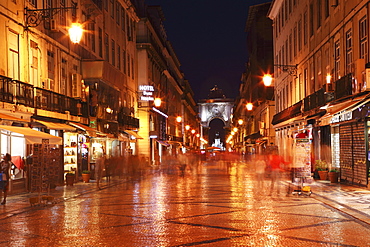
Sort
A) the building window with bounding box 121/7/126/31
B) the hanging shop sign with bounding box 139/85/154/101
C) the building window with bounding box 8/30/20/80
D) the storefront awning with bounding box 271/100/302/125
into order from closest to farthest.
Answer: the building window with bounding box 8/30/20/80, the storefront awning with bounding box 271/100/302/125, the building window with bounding box 121/7/126/31, the hanging shop sign with bounding box 139/85/154/101

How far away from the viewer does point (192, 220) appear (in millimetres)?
12211

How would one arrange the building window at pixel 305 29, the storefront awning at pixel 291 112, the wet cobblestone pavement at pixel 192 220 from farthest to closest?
the storefront awning at pixel 291 112, the building window at pixel 305 29, the wet cobblestone pavement at pixel 192 220

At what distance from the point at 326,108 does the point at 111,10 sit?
20.6m

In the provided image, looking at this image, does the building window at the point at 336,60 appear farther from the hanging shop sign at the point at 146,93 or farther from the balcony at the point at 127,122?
the hanging shop sign at the point at 146,93

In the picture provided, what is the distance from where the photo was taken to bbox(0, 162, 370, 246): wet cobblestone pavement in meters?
9.61

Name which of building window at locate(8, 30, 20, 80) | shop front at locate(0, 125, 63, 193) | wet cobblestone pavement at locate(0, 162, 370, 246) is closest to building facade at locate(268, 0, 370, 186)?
wet cobblestone pavement at locate(0, 162, 370, 246)

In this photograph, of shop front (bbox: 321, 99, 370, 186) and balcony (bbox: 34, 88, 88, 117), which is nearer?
shop front (bbox: 321, 99, 370, 186)

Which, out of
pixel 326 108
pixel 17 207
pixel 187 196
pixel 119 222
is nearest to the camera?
pixel 119 222

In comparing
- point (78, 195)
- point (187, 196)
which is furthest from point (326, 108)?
point (78, 195)

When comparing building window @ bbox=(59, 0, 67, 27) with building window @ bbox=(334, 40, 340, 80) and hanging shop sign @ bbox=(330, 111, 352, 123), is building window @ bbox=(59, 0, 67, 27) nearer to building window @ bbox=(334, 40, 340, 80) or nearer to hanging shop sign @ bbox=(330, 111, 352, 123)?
building window @ bbox=(334, 40, 340, 80)

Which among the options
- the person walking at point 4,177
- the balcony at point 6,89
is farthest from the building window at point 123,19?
the person walking at point 4,177

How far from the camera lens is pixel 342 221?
12.1 m

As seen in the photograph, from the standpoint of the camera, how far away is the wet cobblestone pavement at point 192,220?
9.61 m

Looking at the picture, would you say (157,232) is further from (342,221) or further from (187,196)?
(187,196)
